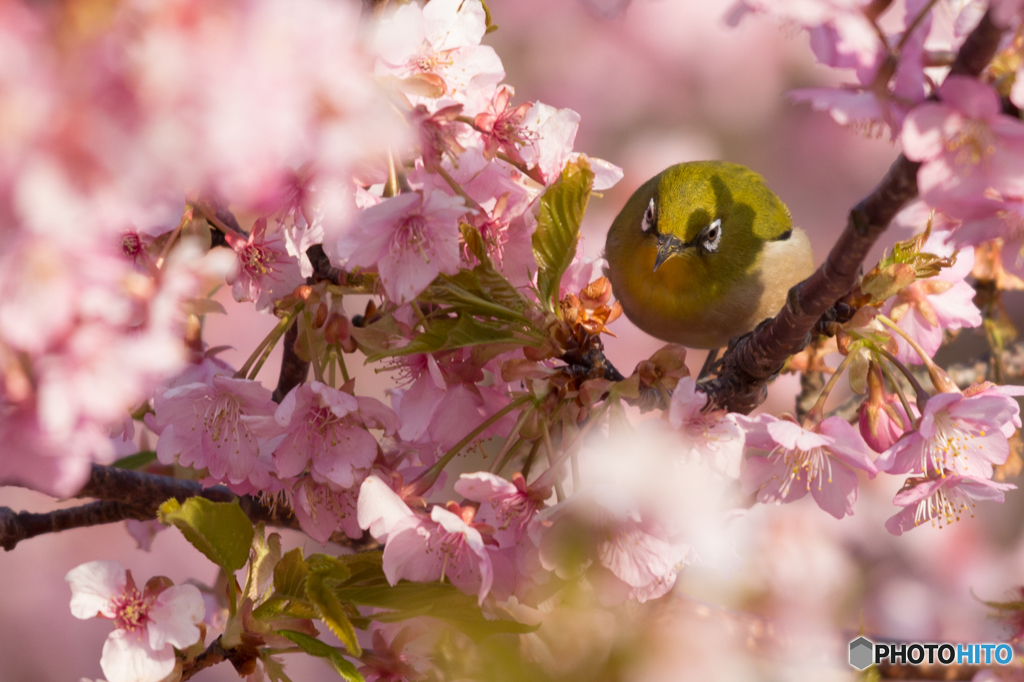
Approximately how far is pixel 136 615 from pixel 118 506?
60 cm

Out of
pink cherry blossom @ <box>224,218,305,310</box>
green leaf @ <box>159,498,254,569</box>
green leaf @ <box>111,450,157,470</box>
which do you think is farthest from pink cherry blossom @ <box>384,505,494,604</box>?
green leaf @ <box>111,450,157,470</box>

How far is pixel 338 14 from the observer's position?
21.4 inches

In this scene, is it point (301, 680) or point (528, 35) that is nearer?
point (301, 680)

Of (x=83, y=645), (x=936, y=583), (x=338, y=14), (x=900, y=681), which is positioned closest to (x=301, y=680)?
(x=83, y=645)

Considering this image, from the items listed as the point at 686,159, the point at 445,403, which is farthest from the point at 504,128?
the point at 686,159

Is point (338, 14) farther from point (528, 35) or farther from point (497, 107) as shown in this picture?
point (528, 35)

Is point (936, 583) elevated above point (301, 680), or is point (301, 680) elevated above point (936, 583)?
point (301, 680)

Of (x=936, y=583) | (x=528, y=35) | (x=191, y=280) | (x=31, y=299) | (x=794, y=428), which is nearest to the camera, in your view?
(x=31, y=299)

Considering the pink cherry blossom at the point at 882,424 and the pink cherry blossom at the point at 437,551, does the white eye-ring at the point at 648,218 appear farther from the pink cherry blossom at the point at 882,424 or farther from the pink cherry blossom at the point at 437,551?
the pink cherry blossom at the point at 437,551

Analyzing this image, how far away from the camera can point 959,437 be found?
1088 millimetres

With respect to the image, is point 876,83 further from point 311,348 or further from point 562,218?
point 311,348

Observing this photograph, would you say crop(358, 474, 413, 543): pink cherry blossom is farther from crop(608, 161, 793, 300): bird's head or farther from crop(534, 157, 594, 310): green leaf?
crop(608, 161, 793, 300): bird's head

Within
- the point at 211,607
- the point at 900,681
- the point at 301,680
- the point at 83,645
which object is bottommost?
the point at 301,680

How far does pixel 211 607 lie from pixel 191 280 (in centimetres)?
127
